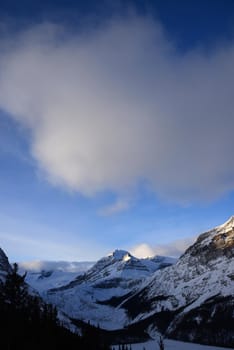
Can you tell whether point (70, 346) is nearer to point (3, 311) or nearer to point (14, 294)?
point (3, 311)

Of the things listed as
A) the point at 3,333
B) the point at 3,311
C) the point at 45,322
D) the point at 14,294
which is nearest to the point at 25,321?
the point at 45,322

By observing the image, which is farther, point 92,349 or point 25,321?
point 92,349

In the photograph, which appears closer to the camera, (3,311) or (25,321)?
(3,311)

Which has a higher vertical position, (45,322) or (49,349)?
(45,322)

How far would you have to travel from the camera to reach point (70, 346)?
150000 mm

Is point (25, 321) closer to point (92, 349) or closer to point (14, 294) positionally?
point (92, 349)

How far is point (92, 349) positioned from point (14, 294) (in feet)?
361

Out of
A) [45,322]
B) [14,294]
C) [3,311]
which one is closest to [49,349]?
[3,311]

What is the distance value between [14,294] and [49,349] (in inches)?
2046

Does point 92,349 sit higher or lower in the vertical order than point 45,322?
lower

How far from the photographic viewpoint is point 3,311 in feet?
407

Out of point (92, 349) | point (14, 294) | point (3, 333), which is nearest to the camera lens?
point (14, 294)

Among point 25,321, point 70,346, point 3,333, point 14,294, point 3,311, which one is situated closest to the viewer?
point 14,294

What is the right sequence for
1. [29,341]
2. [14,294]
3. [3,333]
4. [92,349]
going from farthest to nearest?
[92,349] < [29,341] < [3,333] < [14,294]
